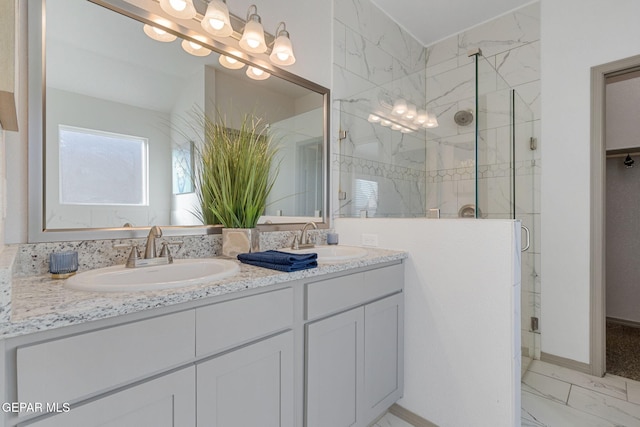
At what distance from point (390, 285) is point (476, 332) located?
44 cm

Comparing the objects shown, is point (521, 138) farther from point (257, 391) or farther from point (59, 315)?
point (59, 315)

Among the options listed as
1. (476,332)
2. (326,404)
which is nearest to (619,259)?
(476,332)

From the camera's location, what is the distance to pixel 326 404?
4.22 feet

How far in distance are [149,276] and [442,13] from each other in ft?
9.53

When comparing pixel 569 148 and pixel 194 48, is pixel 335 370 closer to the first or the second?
pixel 194 48

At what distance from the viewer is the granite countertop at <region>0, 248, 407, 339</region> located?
2.12 ft

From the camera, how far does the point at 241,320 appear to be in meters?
1.00

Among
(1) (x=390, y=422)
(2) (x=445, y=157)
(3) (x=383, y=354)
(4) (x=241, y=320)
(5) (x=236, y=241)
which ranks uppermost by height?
(2) (x=445, y=157)

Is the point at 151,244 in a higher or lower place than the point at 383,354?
higher

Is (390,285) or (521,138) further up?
(521,138)

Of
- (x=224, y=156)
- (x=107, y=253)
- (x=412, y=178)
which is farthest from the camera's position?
(x=412, y=178)

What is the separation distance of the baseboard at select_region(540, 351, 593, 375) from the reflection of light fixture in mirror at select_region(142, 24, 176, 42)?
10.2 ft

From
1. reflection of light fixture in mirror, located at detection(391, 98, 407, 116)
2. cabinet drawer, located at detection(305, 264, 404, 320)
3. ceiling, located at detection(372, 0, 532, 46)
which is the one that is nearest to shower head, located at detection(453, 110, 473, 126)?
reflection of light fixture in mirror, located at detection(391, 98, 407, 116)

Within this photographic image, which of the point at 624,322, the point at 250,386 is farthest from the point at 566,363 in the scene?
the point at 250,386
